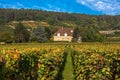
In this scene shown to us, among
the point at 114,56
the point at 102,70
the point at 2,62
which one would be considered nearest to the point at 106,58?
the point at 114,56

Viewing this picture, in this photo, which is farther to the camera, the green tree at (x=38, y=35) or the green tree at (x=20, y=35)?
the green tree at (x=38, y=35)

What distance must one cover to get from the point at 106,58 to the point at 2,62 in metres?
7.14

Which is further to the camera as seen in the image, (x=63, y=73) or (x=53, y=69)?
(x=63, y=73)

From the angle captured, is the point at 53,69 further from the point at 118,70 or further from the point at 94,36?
the point at 94,36

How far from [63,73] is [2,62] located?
34.7ft

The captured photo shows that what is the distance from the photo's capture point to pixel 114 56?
78.9 ft

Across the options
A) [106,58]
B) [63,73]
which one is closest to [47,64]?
[106,58]

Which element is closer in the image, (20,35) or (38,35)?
(20,35)

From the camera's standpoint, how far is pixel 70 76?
28328mm

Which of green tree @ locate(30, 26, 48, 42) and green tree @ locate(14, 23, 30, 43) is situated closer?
green tree @ locate(14, 23, 30, 43)

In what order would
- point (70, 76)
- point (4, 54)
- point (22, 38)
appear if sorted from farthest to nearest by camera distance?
point (22, 38) < point (70, 76) < point (4, 54)

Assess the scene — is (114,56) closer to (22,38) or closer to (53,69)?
(53,69)

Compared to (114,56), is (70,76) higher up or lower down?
lower down

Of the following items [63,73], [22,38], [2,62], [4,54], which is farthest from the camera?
[22,38]
